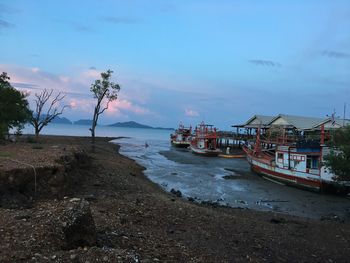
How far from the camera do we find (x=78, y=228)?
761cm

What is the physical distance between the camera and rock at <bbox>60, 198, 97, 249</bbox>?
24.8ft

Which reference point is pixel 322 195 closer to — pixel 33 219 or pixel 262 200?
pixel 262 200

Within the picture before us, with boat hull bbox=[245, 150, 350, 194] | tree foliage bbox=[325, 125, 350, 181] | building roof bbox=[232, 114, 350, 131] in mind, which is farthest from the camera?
building roof bbox=[232, 114, 350, 131]

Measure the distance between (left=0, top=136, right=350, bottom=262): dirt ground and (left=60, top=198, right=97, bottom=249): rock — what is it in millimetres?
168

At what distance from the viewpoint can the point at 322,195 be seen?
2806cm

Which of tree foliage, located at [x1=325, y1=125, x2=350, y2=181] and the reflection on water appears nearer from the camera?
tree foliage, located at [x1=325, y1=125, x2=350, y2=181]

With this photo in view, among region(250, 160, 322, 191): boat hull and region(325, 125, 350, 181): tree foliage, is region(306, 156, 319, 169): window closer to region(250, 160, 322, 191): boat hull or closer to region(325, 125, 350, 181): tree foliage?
region(250, 160, 322, 191): boat hull

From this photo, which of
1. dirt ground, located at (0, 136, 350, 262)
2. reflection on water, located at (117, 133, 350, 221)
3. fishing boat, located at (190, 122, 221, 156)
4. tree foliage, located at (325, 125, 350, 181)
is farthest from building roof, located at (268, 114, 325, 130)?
dirt ground, located at (0, 136, 350, 262)

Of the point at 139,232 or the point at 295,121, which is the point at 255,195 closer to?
the point at 139,232

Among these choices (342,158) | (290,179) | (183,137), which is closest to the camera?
(342,158)

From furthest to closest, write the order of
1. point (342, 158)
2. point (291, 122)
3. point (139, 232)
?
point (291, 122)
point (342, 158)
point (139, 232)

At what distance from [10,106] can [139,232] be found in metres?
19.8

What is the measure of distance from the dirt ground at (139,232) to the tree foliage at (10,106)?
11.8 m

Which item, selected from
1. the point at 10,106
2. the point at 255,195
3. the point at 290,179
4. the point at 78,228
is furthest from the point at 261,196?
the point at 78,228
